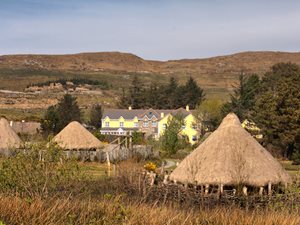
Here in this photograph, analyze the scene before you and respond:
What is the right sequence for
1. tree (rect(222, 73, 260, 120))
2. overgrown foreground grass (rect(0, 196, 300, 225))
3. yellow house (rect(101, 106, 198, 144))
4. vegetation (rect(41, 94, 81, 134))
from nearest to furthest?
overgrown foreground grass (rect(0, 196, 300, 225)), vegetation (rect(41, 94, 81, 134)), tree (rect(222, 73, 260, 120)), yellow house (rect(101, 106, 198, 144))

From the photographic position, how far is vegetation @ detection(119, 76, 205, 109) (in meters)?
102

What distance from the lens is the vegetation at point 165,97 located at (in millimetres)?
102375

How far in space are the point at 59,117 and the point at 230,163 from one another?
5067cm

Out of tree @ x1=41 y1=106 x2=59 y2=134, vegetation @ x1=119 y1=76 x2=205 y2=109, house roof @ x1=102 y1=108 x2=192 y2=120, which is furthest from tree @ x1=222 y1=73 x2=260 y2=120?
vegetation @ x1=119 y1=76 x2=205 y2=109

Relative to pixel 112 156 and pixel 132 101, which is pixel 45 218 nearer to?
pixel 112 156

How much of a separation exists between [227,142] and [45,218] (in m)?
14.5

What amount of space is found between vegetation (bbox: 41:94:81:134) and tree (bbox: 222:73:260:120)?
63.6 ft

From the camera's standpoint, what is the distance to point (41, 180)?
12.1 meters

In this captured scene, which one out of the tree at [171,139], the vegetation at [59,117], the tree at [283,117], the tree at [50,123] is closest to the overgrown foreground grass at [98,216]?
the tree at [171,139]

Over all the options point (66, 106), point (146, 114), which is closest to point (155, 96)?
point (146, 114)

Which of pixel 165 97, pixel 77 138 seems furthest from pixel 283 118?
pixel 165 97

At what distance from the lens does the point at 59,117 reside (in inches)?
2707

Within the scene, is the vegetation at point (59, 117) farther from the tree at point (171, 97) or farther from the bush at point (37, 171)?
the bush at point (37, 171)

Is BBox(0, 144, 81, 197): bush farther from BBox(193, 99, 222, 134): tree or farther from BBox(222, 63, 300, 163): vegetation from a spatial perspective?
BBox(193, 99, 222, 134): tree
